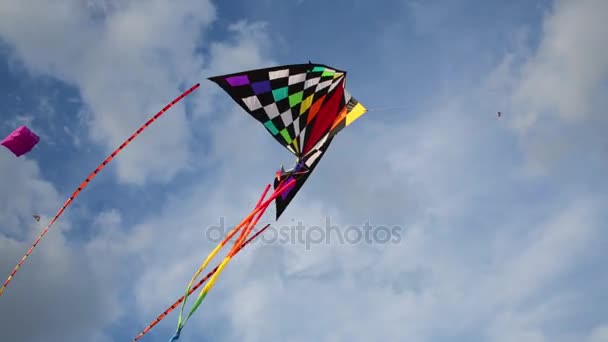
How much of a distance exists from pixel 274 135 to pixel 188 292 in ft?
22.4

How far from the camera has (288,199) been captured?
16156 mm

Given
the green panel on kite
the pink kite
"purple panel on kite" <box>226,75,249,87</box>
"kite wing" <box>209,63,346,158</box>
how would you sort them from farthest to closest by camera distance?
the green panel on kite, "kite wing" <box>209,63,346,158</box>, "purple panel on kite" <box>226,75,249,87</box>, the pink kite

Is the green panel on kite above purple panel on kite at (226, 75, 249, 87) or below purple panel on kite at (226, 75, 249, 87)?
above

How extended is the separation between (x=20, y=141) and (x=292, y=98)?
902 centimetres

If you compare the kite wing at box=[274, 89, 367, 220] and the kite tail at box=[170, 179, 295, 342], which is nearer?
the kite tail at box=[170, 179, 295, 342]

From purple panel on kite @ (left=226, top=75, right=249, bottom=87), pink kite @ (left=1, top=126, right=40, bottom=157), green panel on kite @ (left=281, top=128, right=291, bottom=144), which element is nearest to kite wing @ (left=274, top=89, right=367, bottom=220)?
green panel on kite @ (left=281, top=128, right=291, bottom=144)

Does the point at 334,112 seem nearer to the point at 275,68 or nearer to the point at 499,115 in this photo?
the point at 275,68

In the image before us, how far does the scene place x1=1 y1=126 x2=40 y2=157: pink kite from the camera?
1378 centimetres

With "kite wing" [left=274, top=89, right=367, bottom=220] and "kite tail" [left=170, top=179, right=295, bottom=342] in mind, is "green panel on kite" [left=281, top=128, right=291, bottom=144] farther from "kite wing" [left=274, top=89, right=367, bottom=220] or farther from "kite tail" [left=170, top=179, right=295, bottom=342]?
"kite tail" [left=170, top=179, right=295, bottom=342]

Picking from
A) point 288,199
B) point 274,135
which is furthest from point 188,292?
point 274,135

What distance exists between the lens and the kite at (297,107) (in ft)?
48.6

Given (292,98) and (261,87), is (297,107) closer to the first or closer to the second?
(292,98)

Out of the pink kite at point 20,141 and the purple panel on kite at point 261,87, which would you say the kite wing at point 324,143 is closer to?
the purple panel on kite at point 261,87

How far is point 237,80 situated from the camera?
14.6 meters
